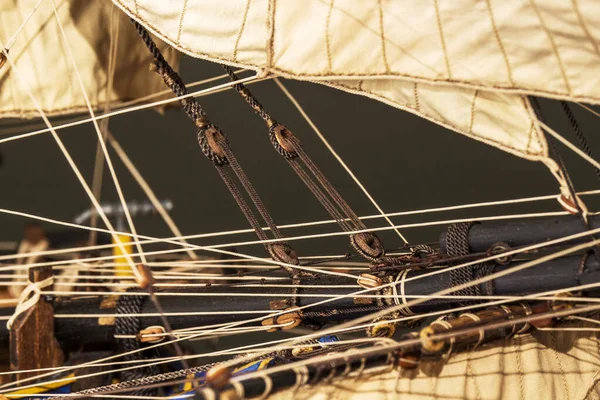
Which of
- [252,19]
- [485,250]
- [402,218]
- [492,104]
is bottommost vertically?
[485,250]

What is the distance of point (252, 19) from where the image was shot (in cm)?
149

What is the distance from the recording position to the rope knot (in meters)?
1.89

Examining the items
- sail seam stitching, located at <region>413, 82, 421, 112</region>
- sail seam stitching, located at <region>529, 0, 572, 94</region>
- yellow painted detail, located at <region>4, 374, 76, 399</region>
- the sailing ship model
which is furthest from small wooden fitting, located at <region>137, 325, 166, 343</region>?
sail seam stitching, located at <region>529, 0, 572, 94</region>

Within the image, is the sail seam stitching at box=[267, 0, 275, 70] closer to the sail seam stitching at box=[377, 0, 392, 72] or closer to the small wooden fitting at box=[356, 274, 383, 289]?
the sail seam stitching at box=[377, 0, 392, 72]

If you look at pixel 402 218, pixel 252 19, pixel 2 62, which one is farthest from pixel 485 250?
pixel 402 218

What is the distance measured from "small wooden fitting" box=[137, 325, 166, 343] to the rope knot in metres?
0.28

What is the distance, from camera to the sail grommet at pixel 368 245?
162 centimetres

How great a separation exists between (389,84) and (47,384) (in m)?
0.97

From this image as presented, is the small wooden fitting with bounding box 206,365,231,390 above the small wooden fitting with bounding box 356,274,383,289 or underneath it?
underneath

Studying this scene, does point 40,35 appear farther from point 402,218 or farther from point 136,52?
point 402,218

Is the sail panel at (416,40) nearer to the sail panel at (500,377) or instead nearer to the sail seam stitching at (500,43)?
the sail seam stitching at (500,43)

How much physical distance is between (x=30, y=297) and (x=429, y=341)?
40.0 inches

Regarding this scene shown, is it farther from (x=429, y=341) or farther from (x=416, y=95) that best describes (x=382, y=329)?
(x=416, y=95)

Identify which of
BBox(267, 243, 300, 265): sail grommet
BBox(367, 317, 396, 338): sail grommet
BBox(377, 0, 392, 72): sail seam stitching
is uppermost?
BBox(377, 0, 392, 72): sail seam stitching
